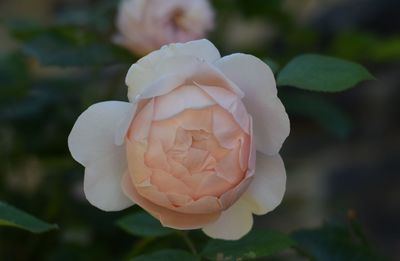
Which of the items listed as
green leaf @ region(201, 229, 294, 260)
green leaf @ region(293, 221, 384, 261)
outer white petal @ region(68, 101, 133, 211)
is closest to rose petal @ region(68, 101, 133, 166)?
outer white petal @ region(68, 101, 133, 211)

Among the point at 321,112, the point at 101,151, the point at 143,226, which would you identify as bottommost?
the point at 321,112

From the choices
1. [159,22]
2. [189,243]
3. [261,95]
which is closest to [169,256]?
[189,243]

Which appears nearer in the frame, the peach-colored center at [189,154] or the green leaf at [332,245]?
the peach-colored center at [189,154]

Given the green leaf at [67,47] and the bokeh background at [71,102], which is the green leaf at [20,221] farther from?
the green leaf at [67,47]

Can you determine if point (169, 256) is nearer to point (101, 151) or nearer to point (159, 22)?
point (101, 151)

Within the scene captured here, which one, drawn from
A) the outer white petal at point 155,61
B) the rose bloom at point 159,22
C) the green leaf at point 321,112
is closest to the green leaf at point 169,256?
the outer white petal at point 155,61

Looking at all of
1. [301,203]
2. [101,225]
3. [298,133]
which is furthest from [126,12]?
[298,133]
